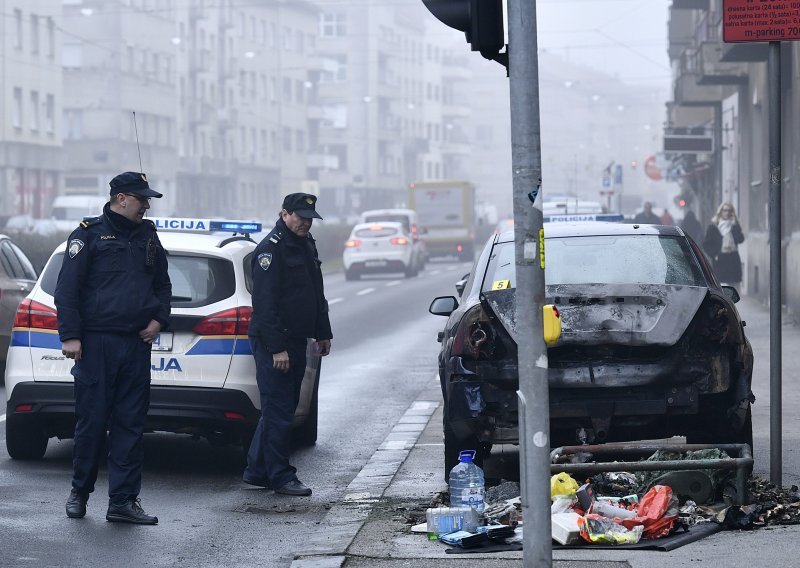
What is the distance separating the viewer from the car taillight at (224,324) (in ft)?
32.2

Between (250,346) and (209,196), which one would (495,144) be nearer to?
(209,196)

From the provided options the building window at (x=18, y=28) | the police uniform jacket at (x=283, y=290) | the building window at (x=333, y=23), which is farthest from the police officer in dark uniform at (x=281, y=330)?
the building window at (x=333, y=23)

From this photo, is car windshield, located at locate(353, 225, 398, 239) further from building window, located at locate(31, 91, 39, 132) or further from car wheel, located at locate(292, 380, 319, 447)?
car wheel, located at locate(292, 380, 319, 447)

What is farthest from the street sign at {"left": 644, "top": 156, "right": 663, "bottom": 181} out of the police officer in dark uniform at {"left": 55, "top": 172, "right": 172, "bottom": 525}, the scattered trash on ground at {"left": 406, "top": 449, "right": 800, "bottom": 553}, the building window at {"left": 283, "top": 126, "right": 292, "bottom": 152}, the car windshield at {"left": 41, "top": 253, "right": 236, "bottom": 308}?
the building window at {"left": 283, "top": 126, "right": 292, "bottom": 152}

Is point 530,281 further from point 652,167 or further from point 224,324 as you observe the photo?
point 652,167

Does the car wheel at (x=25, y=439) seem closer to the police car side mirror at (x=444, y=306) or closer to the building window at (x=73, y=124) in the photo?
the police car side mirror at (x=444, y=306)

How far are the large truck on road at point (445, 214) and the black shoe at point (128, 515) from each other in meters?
47.2

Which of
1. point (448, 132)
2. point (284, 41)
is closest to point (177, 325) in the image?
point (284, 41)

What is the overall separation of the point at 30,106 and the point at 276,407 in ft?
190

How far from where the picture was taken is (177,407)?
9695 millimetres

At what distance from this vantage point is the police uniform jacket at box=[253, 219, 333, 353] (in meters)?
9.07

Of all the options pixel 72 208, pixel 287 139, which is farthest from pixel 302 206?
pixel 287 139

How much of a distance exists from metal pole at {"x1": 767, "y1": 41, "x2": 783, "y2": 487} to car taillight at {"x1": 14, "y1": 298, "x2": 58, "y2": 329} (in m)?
4.40

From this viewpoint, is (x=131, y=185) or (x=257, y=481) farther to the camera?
(x=257, y=481)
